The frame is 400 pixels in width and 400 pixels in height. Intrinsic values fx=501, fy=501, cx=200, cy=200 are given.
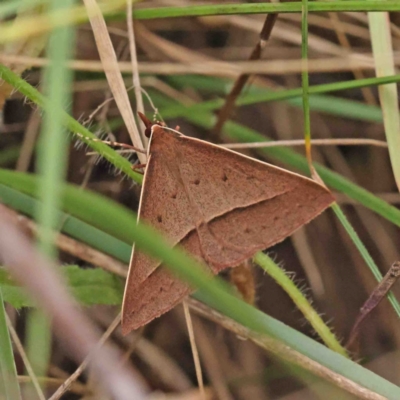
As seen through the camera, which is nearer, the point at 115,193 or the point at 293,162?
the point at 293,162

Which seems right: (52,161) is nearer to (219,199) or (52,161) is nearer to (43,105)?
(43,105)

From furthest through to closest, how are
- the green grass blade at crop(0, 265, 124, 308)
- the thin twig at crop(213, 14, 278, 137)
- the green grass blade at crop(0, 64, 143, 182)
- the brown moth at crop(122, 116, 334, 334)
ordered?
the thin twig at crop(213, 14, 278, 137) → the green grass blade at crop(0, 265, 124, 308) → the brown moth at crop(122, 116, 334, 334) → the green grass blade at crop(0, 64, 143, 182)

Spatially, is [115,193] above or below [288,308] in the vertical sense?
above

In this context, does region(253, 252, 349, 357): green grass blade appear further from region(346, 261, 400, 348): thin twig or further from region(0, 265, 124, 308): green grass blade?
region(0, 265, 124, 308): green grass blade

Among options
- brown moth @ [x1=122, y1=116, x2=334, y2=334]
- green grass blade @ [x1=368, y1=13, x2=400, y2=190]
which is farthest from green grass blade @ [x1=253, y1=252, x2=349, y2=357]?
green grass blade @ [x1=368, y1=13, x2=400, y2=190]

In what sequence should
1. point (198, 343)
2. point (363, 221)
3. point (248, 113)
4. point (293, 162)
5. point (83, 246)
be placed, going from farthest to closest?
point (248, 113) < point (363, 221) < point (198, 343) < point (293, 162) < point (83, 246)

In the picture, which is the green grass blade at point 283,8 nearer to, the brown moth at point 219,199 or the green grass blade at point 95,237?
the brown moth at point 219,199

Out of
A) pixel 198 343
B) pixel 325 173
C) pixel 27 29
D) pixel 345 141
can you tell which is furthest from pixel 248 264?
pixel 27 29

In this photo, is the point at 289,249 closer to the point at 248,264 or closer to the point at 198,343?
the point at 198,343

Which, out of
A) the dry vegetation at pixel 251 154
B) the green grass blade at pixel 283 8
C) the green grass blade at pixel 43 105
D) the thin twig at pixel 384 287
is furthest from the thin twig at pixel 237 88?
the thin twig at pixel 384 287
